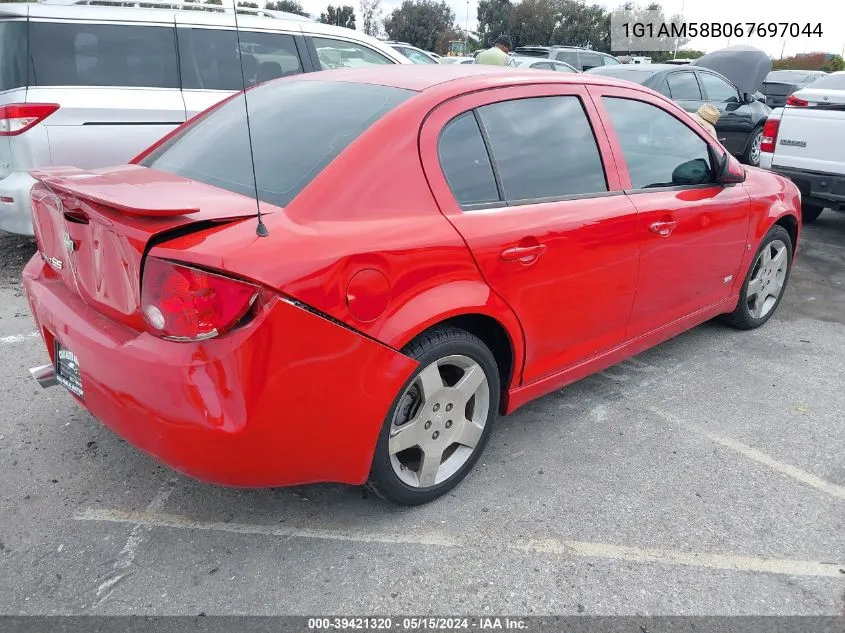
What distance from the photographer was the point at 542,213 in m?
2.81

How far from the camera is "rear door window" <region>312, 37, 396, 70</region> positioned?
6.10 meters

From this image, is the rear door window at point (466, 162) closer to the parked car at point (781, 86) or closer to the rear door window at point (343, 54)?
the rear door window at point (343, 54)

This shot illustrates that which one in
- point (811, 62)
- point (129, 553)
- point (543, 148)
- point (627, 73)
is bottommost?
point (129, 553)

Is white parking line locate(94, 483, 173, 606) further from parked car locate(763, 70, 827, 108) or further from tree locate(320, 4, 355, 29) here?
tree locate(320, 4, 355, 29)

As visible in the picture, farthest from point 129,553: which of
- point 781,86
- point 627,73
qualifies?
point 781,86

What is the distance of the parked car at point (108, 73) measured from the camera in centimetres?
475

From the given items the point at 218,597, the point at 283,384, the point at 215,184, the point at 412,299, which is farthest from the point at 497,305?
the point at 218,597

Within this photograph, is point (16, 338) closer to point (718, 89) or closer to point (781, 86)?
point (718, 89)

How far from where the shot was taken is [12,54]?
4738 millimetres

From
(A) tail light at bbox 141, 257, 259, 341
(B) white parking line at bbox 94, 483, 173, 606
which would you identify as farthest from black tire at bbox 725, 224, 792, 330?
(B) white parking line at bbox 94, 483, 173, 606

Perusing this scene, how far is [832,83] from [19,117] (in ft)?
24.4

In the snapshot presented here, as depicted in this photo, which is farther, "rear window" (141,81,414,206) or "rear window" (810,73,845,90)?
"rear window" (810,73,845,90)

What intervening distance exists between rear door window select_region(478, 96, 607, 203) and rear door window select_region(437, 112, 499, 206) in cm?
6

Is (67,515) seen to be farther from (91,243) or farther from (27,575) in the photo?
(91,243)
